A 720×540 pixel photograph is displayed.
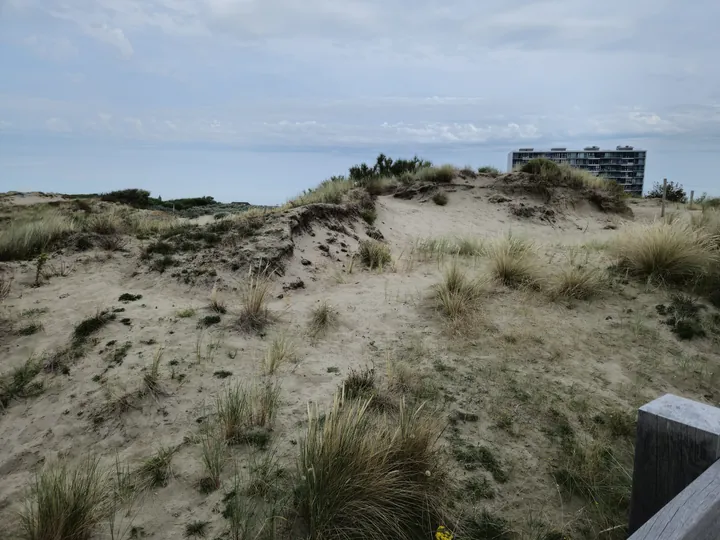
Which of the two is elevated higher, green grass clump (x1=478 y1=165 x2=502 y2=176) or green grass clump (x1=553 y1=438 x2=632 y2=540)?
green grass clump (x1=478 y1=165 x2=502 y2=176)

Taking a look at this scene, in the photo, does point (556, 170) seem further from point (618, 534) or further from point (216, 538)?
point (216, 538)

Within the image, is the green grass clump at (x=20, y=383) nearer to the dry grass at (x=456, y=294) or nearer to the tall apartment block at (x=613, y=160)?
the dry grass at (x=456, y=294)

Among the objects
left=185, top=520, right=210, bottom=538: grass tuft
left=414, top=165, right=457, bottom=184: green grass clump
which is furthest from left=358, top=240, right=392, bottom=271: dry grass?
left=414, top=165, right=457, bottom=184: green grass clump

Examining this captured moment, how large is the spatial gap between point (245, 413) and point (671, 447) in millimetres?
3162

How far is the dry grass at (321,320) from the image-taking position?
6145mm

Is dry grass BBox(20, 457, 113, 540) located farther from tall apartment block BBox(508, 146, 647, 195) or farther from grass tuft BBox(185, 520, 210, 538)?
tall apartment block BBox(508, 146, 647, 195)

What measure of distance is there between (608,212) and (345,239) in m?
10.9

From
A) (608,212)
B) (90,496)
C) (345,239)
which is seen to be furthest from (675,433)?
(608,212)

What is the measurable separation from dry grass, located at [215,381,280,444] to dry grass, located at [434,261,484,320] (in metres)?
2.67

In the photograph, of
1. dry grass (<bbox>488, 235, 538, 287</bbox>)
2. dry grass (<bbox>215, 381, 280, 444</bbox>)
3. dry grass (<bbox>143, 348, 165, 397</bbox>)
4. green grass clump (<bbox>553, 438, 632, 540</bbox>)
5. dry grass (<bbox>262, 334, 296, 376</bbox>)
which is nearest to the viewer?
green grass clump (<bbox>553, 438, 632, 540</bbox>)

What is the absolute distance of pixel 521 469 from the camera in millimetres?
3902

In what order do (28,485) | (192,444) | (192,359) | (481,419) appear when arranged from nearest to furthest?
(28,485) < (192,444) < (481,419) < (192,359)

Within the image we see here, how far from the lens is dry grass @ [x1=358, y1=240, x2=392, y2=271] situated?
9.14 m

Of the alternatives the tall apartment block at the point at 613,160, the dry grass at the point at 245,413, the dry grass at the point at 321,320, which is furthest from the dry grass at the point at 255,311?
the tall apartment block at the point at 613,160
